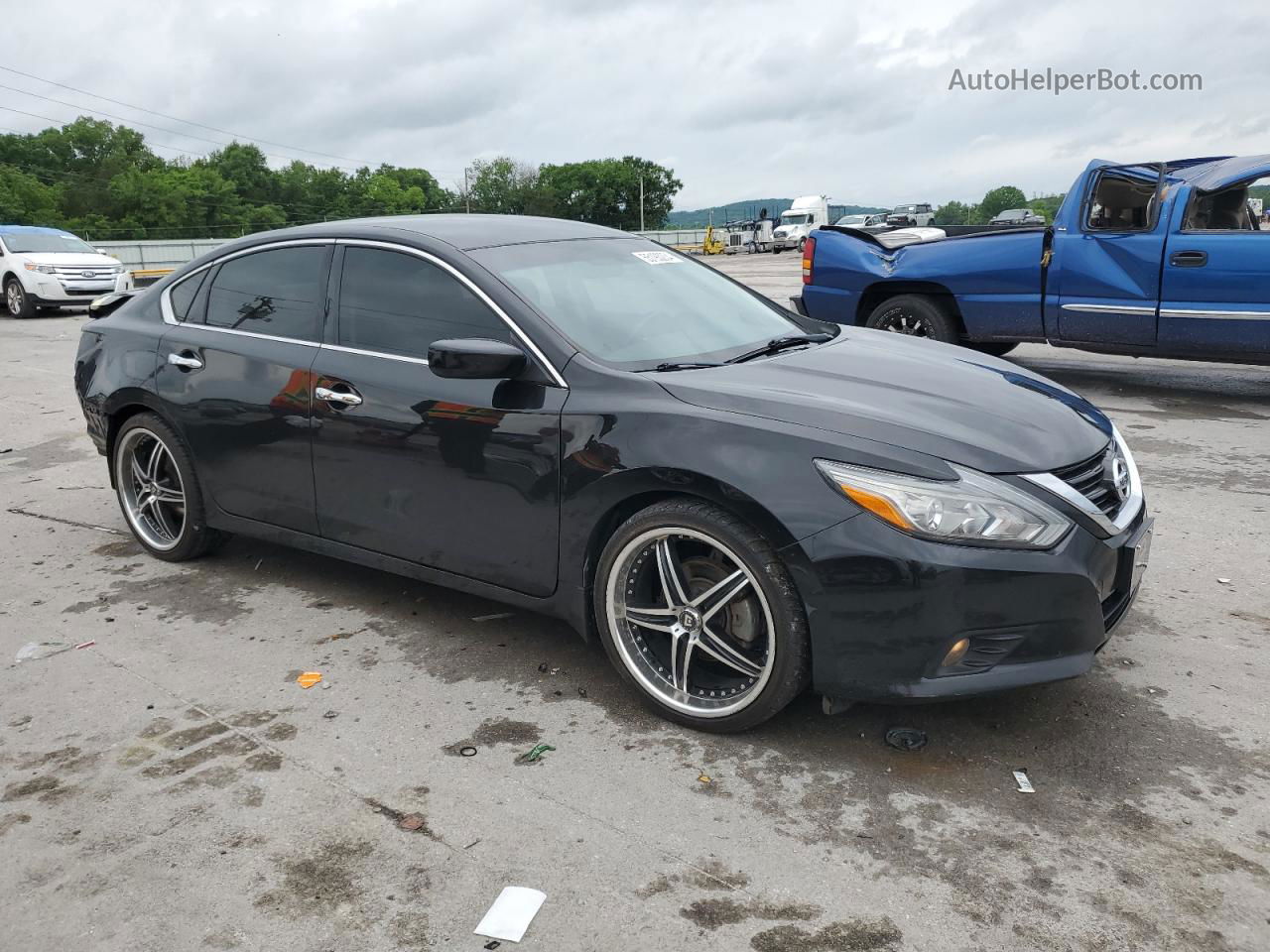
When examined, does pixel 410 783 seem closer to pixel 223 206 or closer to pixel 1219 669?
pixel 1219 669

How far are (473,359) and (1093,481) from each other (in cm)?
197

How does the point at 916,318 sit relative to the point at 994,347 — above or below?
above

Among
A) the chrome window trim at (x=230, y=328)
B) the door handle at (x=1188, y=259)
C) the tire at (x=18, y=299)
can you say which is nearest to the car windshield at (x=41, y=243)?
the tire at (x=18, y=299)

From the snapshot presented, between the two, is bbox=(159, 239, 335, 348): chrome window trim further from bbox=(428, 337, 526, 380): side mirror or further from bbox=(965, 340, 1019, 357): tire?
bbox=(965, 340, 1019, 357): tire

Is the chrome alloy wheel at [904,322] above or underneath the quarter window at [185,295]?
underneath

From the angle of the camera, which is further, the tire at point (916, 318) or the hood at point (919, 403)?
the tire at point (916, 318)

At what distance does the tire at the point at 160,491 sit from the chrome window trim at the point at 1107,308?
6.67 metres

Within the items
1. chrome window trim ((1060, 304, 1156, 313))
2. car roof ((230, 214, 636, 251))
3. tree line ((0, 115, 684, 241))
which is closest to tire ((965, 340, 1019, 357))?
chrome window trim ((1060, 304, 1156, 313))

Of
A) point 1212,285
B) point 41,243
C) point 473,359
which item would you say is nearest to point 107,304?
point 473,359

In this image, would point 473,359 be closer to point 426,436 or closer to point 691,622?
point 426,436

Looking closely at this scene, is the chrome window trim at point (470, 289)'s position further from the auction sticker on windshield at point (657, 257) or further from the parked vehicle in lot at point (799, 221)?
the parked vehicle in lot at point (799, 221)

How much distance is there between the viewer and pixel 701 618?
3.33 metres

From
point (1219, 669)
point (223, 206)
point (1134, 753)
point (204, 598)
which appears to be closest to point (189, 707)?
point (204, 598)

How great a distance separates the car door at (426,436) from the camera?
3625 millimetres
